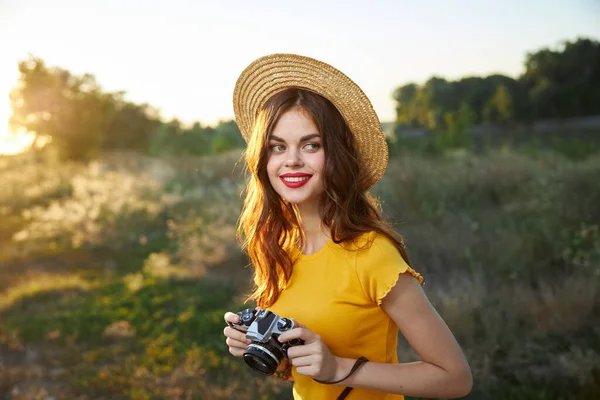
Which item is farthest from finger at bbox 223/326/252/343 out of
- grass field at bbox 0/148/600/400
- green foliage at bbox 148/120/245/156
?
green foliage at bbox 148/120/245/156

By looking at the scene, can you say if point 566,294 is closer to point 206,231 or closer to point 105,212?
point 206,231

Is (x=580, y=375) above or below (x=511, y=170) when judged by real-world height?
below

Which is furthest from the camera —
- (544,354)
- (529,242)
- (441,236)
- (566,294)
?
(441,236)

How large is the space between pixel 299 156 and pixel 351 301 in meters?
0.40

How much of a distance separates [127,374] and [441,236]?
3.00 m

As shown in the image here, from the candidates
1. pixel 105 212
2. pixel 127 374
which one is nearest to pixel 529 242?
pixel 127 374

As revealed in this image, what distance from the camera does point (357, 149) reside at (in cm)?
169

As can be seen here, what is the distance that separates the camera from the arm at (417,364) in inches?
55.3

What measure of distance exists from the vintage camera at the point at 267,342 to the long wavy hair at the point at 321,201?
20cm

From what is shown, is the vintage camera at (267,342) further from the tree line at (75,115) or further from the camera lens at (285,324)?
the tree line at (75,115)

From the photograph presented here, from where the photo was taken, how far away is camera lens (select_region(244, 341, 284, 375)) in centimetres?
144

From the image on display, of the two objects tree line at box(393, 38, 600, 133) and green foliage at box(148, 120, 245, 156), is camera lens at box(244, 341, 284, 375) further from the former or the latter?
green foliage at box(148, 120, 245, 156)

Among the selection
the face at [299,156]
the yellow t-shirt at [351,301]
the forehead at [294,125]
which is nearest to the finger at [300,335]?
the yellow t-shirt at [351,301]

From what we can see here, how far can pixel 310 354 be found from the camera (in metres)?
1.37
